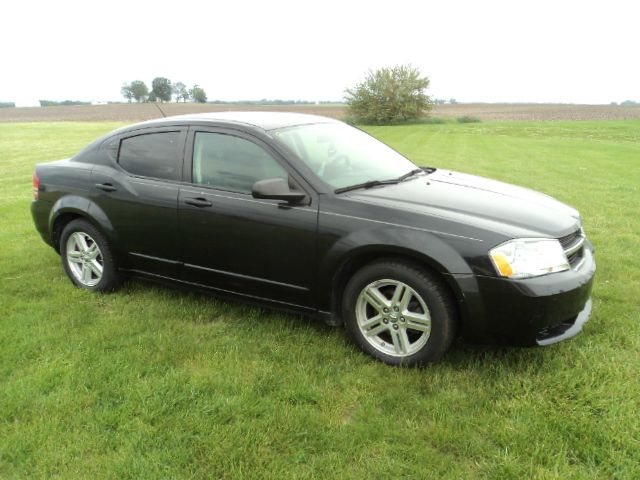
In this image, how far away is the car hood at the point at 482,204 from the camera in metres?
3.25

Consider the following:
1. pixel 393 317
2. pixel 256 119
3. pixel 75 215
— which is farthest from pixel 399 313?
pixel 75 215

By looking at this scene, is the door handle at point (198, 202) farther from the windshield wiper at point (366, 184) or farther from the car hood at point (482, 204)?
the car hood at point (482, 204)

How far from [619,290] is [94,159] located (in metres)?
4.72

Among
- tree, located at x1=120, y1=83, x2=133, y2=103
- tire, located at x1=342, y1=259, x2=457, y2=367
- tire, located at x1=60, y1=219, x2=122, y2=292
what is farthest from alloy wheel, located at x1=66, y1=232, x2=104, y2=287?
tree, located at x1=120, y1=83, x2=133, y2=103

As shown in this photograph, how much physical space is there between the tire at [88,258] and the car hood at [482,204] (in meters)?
2.38

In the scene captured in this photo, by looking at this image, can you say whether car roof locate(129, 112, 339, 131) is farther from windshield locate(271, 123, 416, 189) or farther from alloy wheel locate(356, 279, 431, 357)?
alloy wheel locate(356, 279, 431, 357)

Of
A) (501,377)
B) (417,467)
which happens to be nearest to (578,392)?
(501,377)

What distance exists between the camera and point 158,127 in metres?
4.36

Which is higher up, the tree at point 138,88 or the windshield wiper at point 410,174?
the tree at point 138,88

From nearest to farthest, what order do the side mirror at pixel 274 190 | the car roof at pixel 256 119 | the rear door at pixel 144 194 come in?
the side mirror at pixel 274 190 < the car roof at pixel 256 119 < the rear door at pixel 144 194

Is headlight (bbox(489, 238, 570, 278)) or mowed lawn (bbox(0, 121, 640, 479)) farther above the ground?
headlight (bbox(489, 238, 570, 278))

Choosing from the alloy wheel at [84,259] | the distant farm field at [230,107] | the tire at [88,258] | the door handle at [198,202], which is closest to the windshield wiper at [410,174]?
the door handle at [198,202]

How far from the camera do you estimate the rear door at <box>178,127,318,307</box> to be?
3.58 metres

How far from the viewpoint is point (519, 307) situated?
2984 millimetres
